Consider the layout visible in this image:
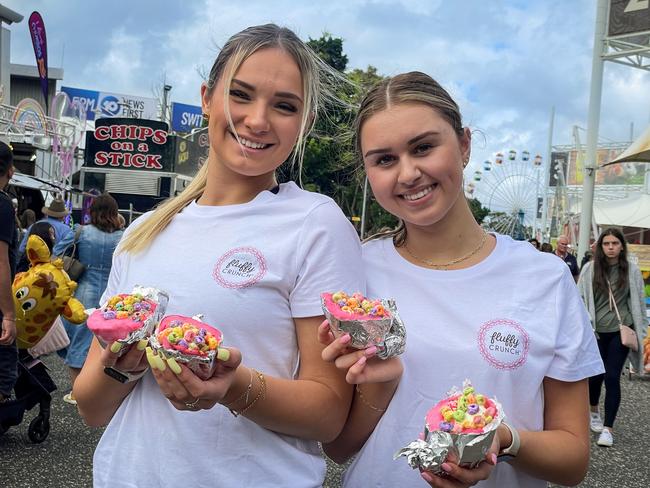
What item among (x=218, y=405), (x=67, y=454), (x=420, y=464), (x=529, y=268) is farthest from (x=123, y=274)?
(x=67, y=454)

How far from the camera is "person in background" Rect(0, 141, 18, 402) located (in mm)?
4270

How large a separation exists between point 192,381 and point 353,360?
14.6 inches

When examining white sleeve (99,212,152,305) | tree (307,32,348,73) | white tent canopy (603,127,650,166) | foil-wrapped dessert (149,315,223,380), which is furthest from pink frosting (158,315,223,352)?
tree (307,32,348,73)

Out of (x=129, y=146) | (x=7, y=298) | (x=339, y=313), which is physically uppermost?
(x=129, y=146)

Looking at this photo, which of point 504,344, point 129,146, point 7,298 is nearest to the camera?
point 504,344

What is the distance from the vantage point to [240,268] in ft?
5.14

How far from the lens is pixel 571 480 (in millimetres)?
1708

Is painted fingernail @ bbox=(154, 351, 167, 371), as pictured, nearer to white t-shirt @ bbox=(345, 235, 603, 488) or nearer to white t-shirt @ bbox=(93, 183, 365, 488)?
white t-shirt @ bbox=(93, 183, 365, 488)

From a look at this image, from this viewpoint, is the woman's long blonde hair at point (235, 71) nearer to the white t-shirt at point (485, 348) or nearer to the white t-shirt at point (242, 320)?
the white t-shirt at point (242, 320)

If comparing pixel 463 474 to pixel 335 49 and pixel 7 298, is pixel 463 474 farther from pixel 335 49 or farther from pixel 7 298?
pixel 335 49

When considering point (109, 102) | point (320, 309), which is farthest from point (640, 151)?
A: point (109, 102)

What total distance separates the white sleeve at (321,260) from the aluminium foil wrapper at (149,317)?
0.96ft

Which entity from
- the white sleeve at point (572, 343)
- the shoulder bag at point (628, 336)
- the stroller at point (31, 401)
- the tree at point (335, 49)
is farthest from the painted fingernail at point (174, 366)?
the tree at point (335, 49)

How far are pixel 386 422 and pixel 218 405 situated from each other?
0.43 metres
